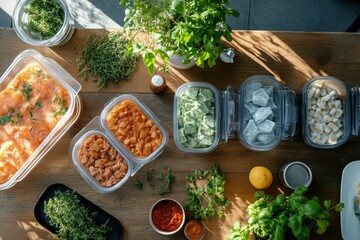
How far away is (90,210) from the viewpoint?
1.71 metres

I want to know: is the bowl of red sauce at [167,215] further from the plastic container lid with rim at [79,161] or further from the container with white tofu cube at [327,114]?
the container with white tofu cube at [327,114]

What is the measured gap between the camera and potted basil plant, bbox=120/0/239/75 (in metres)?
1.38

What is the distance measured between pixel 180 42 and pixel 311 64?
664 mm

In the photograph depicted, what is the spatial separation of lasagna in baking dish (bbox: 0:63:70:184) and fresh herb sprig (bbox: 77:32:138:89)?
0.51 feet

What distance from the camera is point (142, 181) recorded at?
1.73m

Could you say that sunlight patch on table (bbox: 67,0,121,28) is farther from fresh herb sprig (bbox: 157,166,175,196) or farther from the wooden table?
fresh herb sprig (bbox: 157,166,175,196)

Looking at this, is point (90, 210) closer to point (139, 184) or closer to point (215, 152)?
point (139, 184)

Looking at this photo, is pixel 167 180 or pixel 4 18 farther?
pixel 4 18

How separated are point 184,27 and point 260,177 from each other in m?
0.69

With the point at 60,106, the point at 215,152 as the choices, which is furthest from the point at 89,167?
the point at 215,152

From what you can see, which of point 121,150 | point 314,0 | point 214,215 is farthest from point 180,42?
point 314,0

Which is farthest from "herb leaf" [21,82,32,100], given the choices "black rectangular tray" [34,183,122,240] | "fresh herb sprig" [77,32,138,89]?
"black rectangular tray" [34,183,122,240]

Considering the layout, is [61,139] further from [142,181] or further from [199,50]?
[199,50]

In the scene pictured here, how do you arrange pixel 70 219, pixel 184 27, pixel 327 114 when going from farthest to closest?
pixel 327 114 < pixel 70 219 < pixel 184 27
